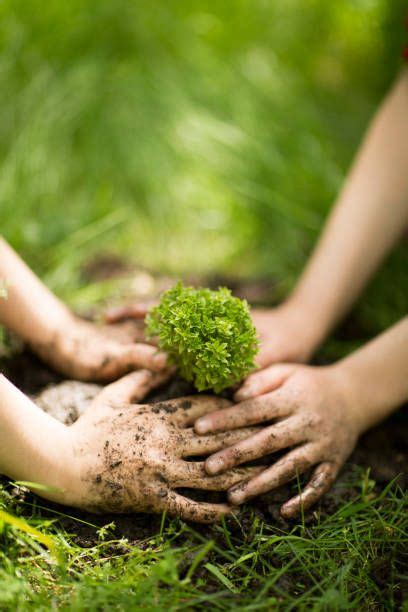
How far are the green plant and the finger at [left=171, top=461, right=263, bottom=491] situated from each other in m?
0.29

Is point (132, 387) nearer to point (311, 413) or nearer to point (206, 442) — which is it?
point (206, 442)

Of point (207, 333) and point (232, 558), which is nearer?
point (232, 558)

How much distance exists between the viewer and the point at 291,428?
200 centimetres

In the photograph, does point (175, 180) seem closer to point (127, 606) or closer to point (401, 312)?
point (401, 312)

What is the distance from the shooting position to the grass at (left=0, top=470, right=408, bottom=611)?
162 centimetres

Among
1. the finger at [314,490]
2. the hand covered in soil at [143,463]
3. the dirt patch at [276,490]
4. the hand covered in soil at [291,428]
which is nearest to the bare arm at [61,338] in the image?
the dirt patch at [276,490]

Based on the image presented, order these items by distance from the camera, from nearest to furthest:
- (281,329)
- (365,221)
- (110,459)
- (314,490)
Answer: (110,459), (314,490), (281,329), (365,221)

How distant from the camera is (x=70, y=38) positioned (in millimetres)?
4379

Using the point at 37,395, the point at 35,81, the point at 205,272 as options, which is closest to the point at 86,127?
the point at 35,81

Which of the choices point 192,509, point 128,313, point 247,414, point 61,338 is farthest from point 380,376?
point 61,338

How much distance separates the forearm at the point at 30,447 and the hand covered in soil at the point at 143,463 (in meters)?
0.05

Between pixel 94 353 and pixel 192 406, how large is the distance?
502 mm

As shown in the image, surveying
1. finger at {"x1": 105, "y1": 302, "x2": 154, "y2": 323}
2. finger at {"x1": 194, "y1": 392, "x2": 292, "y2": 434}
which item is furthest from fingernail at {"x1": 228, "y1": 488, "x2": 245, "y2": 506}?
finger at {"x1": 105, "y1": 302, "x2": 154, "y2": 323}

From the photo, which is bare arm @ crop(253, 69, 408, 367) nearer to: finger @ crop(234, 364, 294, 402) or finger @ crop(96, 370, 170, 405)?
finger @ crop(234, 364, 294, 402)
